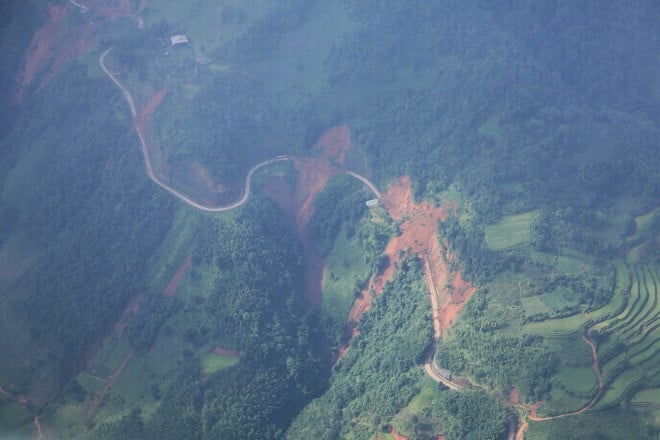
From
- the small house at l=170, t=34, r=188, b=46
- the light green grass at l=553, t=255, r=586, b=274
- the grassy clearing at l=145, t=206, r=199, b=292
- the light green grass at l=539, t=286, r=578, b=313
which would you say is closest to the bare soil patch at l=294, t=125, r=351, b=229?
the grassy clearing at l=145, t=206, r=199, b=292

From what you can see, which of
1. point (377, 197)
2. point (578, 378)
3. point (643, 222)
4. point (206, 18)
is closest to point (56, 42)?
point (206, 18)

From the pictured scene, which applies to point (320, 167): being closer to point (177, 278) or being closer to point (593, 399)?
point (177, 278)

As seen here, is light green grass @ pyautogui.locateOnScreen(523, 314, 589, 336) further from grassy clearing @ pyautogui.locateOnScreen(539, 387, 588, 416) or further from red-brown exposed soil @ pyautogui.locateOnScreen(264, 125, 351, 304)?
red-brown exposed soil @ pyautogui.locateOnScreen(264, 125, 351, 304)

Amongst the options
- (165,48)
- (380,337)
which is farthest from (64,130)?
(380,337)

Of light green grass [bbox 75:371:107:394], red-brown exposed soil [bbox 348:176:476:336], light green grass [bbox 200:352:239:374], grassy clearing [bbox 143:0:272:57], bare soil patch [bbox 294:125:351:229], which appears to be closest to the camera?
red-brown exposed soil [bbox 348:176:476:336]

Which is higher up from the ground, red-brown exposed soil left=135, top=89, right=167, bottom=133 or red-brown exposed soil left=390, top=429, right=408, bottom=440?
red-brown exposed soil left=135, top=89, right=167, bottom=133

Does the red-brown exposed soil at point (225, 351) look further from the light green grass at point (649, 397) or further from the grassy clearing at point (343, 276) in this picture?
the light green grass at point (649, 397)
